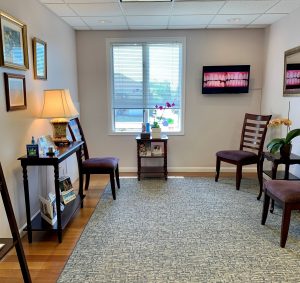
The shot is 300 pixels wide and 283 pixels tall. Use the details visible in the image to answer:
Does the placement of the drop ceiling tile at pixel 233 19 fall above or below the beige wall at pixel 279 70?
above

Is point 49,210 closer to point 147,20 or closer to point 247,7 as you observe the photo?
point 147,20

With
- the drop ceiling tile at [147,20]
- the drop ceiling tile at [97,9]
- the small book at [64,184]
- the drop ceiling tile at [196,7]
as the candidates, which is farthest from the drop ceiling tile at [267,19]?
the small book at [64,184]

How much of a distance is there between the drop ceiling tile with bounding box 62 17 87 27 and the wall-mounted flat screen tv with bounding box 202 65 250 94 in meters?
2.00

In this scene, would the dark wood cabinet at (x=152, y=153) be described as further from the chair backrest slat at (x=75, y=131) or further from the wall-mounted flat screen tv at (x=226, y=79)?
the wall-mounted flat screen tv at (x=226, y=79)

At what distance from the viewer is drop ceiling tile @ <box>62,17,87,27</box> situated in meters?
3.73

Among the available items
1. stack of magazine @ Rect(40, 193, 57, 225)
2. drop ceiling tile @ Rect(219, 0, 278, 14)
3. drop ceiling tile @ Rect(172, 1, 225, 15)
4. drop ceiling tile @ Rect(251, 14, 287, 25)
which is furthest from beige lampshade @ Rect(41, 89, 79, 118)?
drop ceiling tile @ Rect(251, 14, 287, 25)

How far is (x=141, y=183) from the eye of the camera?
4129mm

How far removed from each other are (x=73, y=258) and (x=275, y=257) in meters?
1.65

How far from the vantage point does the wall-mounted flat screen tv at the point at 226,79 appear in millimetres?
4402

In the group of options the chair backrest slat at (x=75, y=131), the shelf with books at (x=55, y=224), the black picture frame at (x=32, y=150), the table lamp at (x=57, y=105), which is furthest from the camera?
the chair backrest slat at (x=75, y=131)

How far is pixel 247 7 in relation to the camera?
3.31m

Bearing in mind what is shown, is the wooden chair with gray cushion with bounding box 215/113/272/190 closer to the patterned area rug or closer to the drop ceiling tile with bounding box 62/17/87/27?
the patterned area rug

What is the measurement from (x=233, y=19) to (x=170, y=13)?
0.94m

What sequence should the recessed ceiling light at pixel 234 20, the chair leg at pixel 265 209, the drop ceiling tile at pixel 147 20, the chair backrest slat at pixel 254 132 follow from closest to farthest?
the chair leg at pixel 265 209, the drop ceiling tile at pixel 147 20, the recessed ceiling light at pixel 234 20, the chair backrest slat at pixel 254 132
